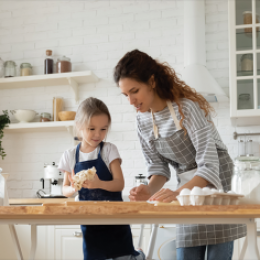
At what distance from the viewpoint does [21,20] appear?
13.1 feet

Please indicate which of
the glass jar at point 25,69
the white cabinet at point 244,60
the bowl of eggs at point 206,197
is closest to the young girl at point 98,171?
the bowl of eggs at point 206,197

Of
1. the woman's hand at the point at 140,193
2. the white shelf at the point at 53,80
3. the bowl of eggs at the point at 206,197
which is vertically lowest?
the woman's hand at the point at 140,193

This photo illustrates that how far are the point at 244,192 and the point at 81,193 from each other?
78 cm

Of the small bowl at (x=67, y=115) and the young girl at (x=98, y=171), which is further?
the small bowl at (x=67, y=115)

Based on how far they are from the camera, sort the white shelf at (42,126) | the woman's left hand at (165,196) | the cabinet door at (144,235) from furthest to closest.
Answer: the white shelf at (42,126) < the cabinet door at (144,235) < the woman's left hand at (165,196)

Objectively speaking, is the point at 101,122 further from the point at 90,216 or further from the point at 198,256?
the point at 90,216

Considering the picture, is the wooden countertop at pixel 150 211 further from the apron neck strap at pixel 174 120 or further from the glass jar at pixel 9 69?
the glass jar at pixel 9 69

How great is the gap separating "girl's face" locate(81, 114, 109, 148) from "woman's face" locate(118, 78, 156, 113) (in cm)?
28

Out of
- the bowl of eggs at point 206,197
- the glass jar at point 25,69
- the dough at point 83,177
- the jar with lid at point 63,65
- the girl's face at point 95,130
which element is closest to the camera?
the bowl of eggs at point 206,197

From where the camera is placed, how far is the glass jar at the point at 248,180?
104 cm

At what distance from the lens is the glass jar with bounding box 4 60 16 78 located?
3721 millimetres

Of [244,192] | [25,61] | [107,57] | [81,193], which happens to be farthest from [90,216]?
[25,61]

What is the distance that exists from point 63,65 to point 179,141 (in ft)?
7.86

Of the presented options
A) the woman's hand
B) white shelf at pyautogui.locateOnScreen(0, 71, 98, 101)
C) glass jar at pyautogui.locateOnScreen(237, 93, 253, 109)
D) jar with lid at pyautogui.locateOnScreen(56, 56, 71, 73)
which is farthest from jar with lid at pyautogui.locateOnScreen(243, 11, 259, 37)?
the woman's hand
